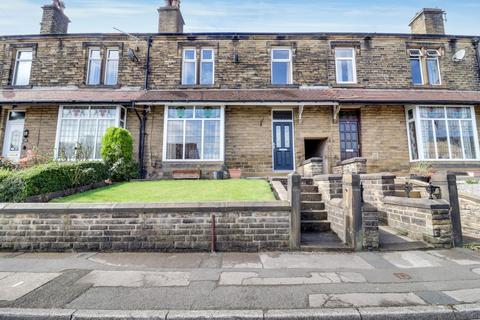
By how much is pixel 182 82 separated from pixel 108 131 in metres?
4.80

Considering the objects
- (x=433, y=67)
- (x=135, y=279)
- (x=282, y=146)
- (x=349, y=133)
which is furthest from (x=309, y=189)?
(x=433, y=67)

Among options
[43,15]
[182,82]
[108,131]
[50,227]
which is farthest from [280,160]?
[43,15]

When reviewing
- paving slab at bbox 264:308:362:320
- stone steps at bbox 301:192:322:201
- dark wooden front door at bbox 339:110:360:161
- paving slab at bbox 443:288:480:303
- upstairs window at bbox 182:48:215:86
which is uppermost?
upstairs window at bbox 182:48:215:86

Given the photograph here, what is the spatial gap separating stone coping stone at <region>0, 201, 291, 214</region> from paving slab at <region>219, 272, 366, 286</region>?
1453 millimetres

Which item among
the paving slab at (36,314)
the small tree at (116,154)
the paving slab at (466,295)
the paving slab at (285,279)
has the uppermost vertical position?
the small tree at (116,154)

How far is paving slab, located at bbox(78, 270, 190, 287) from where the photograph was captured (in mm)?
3398

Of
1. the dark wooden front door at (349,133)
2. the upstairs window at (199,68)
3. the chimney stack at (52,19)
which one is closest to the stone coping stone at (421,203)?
the dark wooden front door at (349,133)

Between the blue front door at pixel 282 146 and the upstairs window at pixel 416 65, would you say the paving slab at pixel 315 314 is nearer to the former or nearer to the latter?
the blue front door at pixel 282 146

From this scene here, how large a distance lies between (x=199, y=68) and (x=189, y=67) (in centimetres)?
58

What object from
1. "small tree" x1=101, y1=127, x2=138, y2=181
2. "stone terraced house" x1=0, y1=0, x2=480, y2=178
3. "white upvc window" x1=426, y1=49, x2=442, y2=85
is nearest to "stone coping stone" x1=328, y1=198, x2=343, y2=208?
"stone terraced house" x1=0, y1=0, x2=480, y2=178

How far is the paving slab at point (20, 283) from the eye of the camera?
3129 millimetres

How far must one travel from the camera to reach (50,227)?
16.1 feet

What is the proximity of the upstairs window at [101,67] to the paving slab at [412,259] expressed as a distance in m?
14.0

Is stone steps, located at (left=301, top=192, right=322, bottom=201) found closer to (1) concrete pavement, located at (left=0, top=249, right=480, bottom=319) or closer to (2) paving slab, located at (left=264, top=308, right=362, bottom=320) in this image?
(1) concrete pavement, located at (left=0, top=249, right=480, bottom=319)
